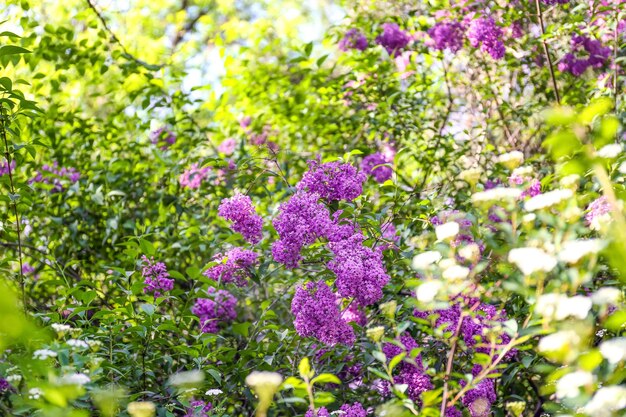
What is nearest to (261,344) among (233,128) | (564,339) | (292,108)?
(564,339)

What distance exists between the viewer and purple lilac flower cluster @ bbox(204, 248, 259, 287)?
2.50 m

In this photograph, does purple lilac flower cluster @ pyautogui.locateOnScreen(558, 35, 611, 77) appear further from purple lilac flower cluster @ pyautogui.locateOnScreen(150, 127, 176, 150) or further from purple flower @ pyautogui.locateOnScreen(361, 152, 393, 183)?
purple lilac flower cluster @ pyautogui.locateOnScreen(150, 127, 176, 150)

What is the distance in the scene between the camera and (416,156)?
420cm

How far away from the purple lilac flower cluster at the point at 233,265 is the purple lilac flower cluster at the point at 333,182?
31 cm

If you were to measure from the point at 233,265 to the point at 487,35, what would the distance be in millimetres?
2021

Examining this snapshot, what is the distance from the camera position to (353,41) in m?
4.36

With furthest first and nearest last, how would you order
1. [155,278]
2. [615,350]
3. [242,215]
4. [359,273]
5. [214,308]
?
[214,308] < [155,278] < [242,215] < [359,273] < [615,350]

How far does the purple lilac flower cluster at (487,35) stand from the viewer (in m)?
3.68

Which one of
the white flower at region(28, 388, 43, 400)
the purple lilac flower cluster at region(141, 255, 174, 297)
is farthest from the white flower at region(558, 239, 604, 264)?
the purple lilac flower cluster at region(141, 255, 174, 297)

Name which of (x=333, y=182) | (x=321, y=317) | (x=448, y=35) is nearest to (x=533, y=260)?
(x=321, y=317)

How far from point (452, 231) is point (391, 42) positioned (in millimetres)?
2695

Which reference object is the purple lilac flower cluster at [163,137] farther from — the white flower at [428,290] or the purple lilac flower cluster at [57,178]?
the white flower at [428,290]

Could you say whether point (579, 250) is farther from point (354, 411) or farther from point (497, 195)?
point (354, 411)

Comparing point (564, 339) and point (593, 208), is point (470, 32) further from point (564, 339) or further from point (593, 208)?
point (564, 339)
